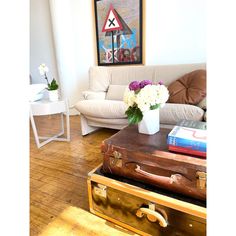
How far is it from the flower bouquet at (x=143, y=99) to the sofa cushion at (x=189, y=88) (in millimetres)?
878

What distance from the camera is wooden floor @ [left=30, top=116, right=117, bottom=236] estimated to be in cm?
125

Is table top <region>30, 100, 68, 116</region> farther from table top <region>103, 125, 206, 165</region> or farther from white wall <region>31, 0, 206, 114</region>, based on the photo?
white wall <region>31, 0, 206, 114</region>

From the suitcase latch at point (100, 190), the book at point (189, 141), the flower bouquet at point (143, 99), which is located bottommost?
the suitcase latch at point (100, 190)

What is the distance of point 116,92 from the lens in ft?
8.68

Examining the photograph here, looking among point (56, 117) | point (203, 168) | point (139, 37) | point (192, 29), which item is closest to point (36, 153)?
point (56, 117)

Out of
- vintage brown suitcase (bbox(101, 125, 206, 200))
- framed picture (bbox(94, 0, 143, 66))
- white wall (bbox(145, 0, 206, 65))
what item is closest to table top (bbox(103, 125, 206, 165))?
vintage brown suitcase (bbox(101, 125, 206, 200))

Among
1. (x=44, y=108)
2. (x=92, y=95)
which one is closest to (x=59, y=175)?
(x=44, y=108)

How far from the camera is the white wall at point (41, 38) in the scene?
11.3ft

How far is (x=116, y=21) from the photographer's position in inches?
115

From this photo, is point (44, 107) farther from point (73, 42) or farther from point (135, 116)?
point (73, 42)

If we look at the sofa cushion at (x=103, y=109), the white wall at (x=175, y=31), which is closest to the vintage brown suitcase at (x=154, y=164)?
the sofa cushion at (x=103, y=109)

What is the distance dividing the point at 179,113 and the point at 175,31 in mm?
1296

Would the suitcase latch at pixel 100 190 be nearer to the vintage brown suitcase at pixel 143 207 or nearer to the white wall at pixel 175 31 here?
the vintage brown suitcase at pixel 143 207

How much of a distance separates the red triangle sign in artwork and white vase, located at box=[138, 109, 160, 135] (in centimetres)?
206
